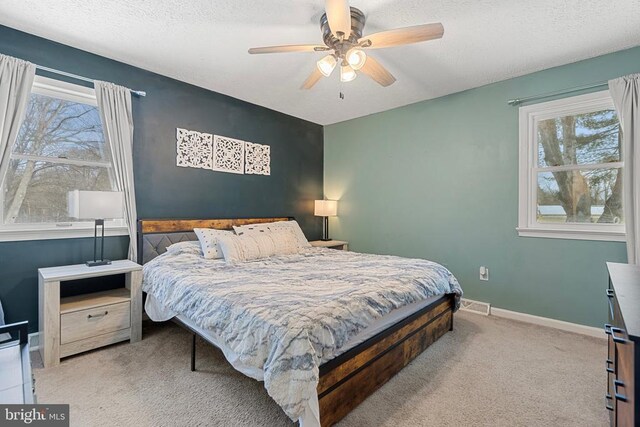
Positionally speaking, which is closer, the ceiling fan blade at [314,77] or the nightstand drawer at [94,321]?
the nightstand drawer at [94,321]

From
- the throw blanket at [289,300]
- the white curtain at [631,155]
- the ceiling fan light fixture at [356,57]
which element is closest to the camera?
the throw blanket at [289,300]

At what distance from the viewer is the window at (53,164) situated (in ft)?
8.13

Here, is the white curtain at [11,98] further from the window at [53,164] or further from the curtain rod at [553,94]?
the curtain rod at [553,94]

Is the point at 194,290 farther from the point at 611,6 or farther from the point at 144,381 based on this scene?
the point at 611,6

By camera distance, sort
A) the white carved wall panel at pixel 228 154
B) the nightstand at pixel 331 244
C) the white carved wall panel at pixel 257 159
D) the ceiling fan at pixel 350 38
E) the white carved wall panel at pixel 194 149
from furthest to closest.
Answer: the nightstand at pixel 331 244 < the white carved wall panel at pixel 257 159 < the white carved wall panel at pixel 228 154 < the white carved wall panel at pixel 194 149 < the ceiling fan at pixel 350 38

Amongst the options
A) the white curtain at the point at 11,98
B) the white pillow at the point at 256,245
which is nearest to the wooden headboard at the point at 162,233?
the white pillow at the point at 256,245

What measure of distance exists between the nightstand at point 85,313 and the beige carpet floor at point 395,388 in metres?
0.11

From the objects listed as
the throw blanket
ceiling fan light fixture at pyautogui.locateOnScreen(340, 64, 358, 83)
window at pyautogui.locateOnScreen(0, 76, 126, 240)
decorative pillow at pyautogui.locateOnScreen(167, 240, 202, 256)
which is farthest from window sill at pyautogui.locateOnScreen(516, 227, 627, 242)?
window at pyautogui.locateOnScreen(0, 76, 126, 240)

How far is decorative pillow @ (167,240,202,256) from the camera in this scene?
9.74ft

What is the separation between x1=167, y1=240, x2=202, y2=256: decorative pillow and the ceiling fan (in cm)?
198

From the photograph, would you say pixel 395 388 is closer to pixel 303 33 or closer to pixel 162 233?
pixel 162 233

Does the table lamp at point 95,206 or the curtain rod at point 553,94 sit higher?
the curtain rod at point 553,94

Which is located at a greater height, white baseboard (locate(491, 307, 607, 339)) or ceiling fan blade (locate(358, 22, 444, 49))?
ceiling fan blade (locate(358, 22, 444, 49))

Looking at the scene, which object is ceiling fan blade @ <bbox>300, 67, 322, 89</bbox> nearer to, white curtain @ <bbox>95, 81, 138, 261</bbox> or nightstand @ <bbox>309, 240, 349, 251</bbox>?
white curtain @ <bbox>95, 81, 138, 261</bbox>
